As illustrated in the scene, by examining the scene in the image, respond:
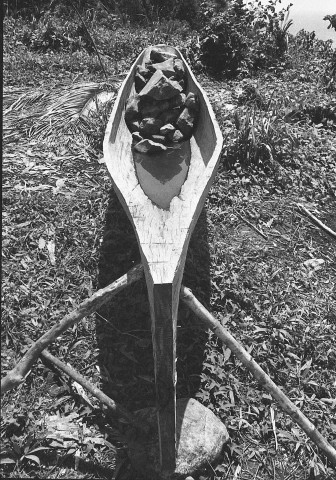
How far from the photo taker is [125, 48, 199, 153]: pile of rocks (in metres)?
4.18

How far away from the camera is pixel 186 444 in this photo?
2.70m

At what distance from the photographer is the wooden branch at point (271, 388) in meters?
2.70

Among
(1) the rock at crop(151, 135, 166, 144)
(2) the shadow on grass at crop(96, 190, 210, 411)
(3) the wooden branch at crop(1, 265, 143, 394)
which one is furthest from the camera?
(1) the rock at crop(151, 135, 166, 144)

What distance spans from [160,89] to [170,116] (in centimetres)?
22

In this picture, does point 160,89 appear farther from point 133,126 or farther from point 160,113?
point 133,126

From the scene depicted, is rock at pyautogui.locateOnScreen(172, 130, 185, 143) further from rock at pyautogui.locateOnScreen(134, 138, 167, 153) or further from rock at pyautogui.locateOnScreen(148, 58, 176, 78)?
rock at pyautogui.locateOnScreen(148, 58, 176, 78)

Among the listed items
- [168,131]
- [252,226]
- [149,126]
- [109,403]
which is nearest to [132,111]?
[149,126]

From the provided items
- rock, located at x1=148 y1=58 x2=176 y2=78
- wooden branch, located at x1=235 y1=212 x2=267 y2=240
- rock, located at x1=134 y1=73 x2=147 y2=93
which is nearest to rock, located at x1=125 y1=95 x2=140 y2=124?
rock, located at x1=134 y1=73 x2=147 y2=93

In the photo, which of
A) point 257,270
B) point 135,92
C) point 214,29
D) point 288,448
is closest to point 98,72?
point 214,29

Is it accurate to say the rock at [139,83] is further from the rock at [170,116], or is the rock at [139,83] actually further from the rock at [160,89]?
the rock at [170,116]

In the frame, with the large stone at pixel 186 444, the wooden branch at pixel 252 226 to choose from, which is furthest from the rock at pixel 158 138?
the large stone at pixel 186 444

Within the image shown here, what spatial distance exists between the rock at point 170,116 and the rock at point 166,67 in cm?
52

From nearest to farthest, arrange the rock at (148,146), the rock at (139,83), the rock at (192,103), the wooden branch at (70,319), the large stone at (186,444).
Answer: the large stone at (186,444), the wooden branch at (70,319), the rock at (148,146), the rock at (192,103), the rock at (139,83)

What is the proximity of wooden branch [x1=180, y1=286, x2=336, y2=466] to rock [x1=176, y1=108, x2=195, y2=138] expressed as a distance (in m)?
1.85
